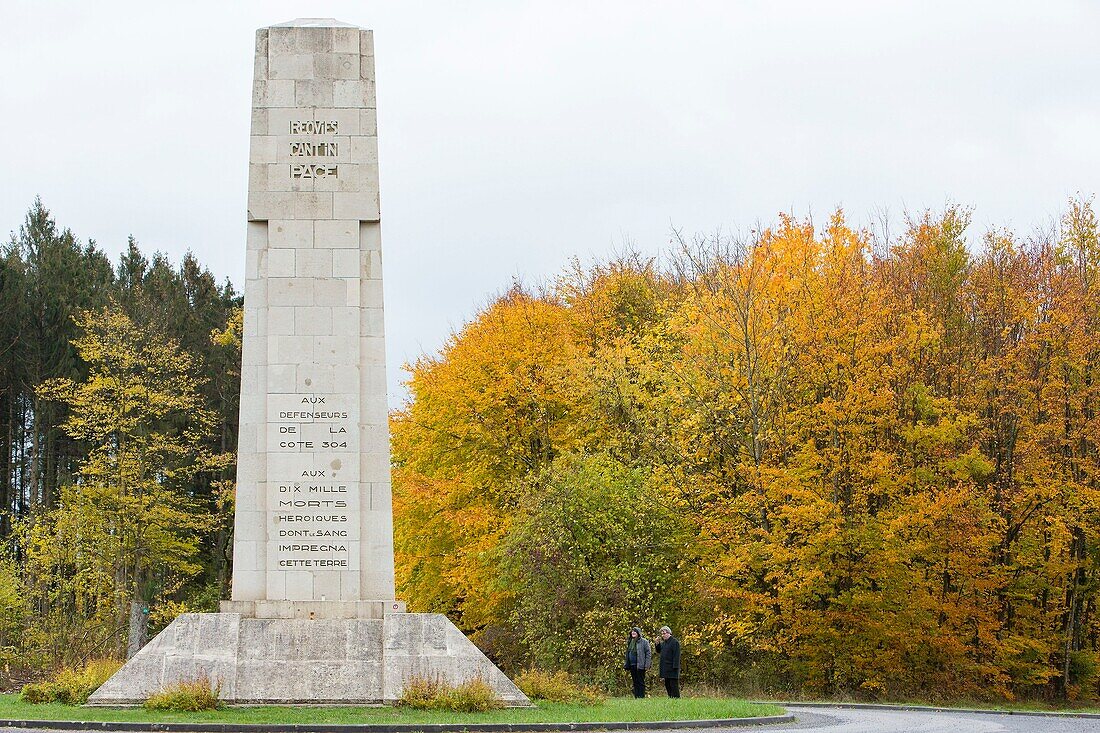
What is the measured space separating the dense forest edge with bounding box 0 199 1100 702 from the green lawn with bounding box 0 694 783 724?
12.4 metres

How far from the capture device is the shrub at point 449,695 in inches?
782

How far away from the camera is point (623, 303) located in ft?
161

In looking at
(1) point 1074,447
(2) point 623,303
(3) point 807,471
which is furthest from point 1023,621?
(2) point 623,303

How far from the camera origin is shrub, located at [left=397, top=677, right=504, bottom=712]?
19875 mm

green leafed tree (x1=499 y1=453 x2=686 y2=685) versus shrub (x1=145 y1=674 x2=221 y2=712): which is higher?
green leafed tree (x1=499 y1=453 x2=686 y2=685)

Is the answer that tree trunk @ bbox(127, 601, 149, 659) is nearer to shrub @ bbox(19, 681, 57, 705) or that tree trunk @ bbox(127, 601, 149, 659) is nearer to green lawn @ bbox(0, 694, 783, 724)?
shrub @ bbox(19, 681, 57, 705)

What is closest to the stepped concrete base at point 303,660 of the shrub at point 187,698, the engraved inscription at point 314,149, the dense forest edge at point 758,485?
the shrub at point 187,698

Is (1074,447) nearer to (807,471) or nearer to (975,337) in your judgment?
(975,337)

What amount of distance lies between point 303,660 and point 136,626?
23791 millimetres

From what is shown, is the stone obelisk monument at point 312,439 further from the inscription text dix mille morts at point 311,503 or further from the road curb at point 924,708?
the road curb at point 924,708

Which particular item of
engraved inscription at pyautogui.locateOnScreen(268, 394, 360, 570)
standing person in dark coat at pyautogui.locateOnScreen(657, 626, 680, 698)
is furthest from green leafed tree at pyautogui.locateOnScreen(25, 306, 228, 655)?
standing person in dark coat at pyautogui.locateOnScreen(657, 626, 680, 698)

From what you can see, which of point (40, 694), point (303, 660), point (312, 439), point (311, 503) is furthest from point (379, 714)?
point (40, 694)

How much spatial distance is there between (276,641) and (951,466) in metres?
19.1

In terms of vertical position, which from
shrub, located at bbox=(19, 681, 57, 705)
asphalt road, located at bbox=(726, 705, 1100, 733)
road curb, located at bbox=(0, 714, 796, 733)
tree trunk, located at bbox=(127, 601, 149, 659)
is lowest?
asphalt road, located at bbox=(726, 705, 1100, 733)
